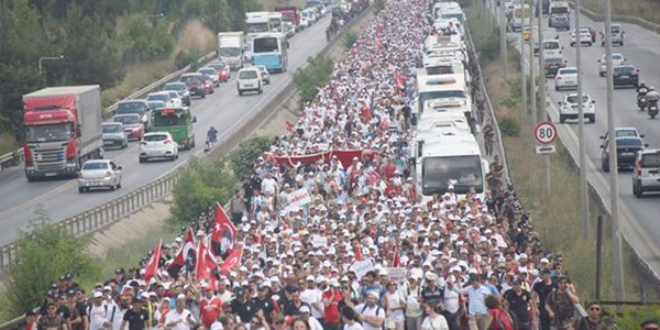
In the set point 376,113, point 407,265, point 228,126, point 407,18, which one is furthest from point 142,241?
point 407,18

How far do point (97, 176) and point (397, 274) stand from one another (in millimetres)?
34244

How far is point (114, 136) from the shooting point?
234 feet

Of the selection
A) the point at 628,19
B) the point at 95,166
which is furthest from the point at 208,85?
the point at 628,19

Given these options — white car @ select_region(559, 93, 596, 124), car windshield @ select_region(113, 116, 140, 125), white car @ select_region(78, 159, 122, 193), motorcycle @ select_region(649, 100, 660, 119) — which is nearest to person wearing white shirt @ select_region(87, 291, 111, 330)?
white car @ select_region(78, 159, 122, 193)

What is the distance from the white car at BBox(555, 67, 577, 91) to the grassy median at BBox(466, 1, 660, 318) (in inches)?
89.2

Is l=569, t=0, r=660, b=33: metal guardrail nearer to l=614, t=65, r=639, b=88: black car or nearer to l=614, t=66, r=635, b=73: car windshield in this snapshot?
l=614, t=65, r=639, b=88: black car

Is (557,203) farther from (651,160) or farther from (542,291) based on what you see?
(542,291)

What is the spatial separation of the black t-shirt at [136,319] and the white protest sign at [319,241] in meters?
4.52

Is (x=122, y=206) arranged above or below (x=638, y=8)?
above

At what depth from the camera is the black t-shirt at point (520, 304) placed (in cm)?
2298

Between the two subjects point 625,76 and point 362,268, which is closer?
point 362,268

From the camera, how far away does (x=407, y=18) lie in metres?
108

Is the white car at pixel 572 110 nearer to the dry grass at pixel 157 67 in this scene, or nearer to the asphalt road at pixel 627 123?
the asphalt road at pixel 627 123

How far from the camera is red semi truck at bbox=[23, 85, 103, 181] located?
6000cm
